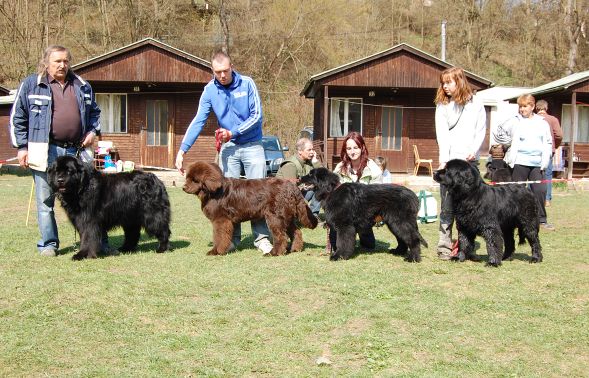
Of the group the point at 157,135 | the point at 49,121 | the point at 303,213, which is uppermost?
the point at 157,135

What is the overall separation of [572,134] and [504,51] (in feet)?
99.5

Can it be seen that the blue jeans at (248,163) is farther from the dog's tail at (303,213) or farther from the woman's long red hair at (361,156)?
the woman's long red hair at (361,156)

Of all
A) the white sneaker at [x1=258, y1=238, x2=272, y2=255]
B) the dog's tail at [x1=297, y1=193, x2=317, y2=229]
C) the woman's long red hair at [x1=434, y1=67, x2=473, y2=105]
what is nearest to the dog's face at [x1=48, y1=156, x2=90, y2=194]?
the white sneaker at [x1=258, y1=238, x2=272, y2=255]

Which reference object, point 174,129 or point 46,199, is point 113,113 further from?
point 46,199

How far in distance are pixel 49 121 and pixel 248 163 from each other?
2.19m

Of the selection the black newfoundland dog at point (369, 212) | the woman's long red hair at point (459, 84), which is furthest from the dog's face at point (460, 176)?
the woman's long red hair at point (459, 84)

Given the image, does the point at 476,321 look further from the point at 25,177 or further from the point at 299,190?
the point at 25,177

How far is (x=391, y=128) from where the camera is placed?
75.2 feet

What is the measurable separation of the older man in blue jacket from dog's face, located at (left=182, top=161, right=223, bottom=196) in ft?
4.21

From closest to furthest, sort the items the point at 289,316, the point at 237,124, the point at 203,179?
the point at 289,316, the point at 203,179, the point at 237,124

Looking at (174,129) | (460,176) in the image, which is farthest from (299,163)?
(174,129)

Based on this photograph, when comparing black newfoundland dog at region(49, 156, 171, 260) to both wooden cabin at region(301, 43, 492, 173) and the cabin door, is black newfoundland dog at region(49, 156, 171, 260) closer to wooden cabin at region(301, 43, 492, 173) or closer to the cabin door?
wooden cabin at region(301, 43, 492, 173)

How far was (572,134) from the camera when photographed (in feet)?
65.0

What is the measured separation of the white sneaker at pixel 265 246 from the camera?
21.9ft
